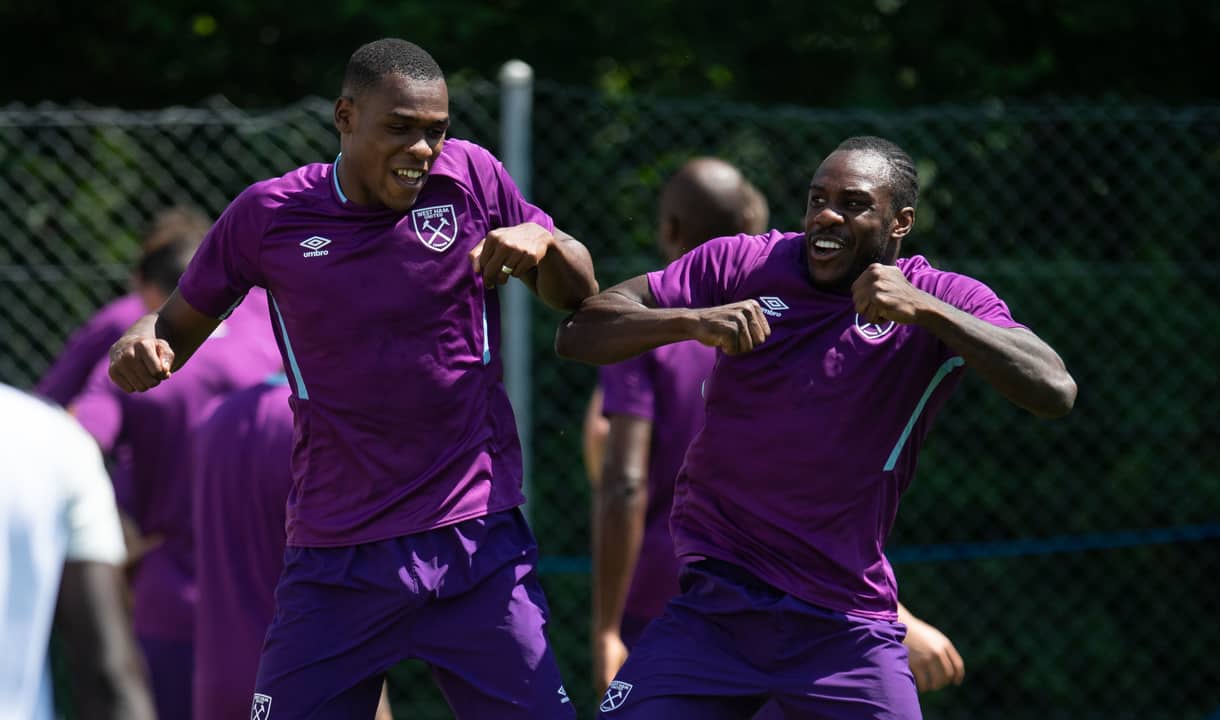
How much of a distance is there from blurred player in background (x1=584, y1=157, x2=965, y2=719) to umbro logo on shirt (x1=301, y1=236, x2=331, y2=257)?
121 centimetres

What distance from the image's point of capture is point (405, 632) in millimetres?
3760

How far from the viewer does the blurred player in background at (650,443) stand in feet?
15.8

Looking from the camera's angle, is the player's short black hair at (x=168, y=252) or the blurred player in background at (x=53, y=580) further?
the player's short black hair at (x=168, y=252)

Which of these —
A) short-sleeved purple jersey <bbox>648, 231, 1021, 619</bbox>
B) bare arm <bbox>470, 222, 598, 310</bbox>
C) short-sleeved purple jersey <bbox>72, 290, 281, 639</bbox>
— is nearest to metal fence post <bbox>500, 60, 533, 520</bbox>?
short-sleeved purple jersey <bbox>72, 290, 281, 639</bbox>

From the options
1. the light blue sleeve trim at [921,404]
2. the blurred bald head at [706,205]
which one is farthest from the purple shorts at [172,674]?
the light blue sleeve trim at [921,404]

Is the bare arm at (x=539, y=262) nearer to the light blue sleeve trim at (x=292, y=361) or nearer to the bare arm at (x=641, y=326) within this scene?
the bare arm at (x=641, y=326)

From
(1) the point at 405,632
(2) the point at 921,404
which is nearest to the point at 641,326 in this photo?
(2) the point at 921,404

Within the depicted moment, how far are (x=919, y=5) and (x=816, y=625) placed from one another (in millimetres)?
4558

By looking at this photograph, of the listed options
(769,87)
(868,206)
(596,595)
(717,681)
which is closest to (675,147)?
(769,87)

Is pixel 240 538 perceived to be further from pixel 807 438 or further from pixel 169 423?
pixel 807 438

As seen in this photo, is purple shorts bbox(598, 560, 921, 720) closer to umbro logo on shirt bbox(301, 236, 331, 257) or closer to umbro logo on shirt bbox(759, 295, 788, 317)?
umbro logo on shirt bbox(759, 295, 788, 317)

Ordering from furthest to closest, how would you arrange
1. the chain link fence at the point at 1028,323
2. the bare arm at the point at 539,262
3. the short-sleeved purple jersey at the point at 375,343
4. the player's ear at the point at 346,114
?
the chain link fence at the point at 1028,323
the player's ear at the point at 346,114
the short-sleeved purple jersey at the point at 375,343
the bare arm at the point at 539,262

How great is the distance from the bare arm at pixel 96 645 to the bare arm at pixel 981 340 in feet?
5.69

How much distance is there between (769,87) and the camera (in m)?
7.97
